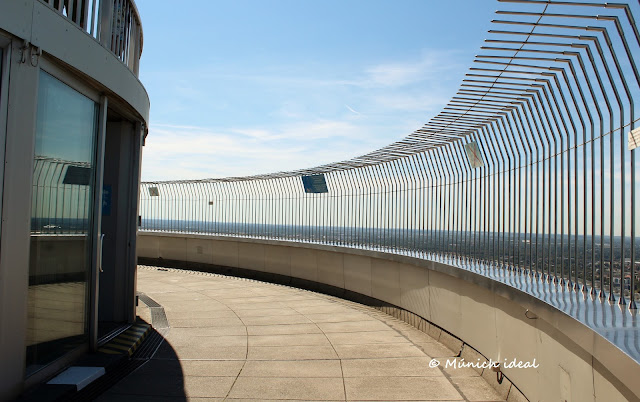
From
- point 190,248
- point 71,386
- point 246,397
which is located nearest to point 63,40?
point 71,386

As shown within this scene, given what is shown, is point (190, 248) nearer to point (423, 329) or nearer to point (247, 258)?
point (247, 258)

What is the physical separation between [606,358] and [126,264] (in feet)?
22.6

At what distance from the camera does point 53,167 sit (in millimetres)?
5465

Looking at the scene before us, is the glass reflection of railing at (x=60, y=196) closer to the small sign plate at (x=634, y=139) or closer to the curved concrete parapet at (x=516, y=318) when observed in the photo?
the curved concrete parapet at (x=516, y=318)

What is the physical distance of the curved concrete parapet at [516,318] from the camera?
11.8 feet

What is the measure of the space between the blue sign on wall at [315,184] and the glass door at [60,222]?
7577mm

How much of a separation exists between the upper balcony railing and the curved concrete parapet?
5246mm

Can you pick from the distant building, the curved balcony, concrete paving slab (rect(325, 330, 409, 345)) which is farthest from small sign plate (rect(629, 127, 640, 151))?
concrete paving slab (rect(325, 330, 409, 345))

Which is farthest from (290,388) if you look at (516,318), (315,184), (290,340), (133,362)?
(315,184)

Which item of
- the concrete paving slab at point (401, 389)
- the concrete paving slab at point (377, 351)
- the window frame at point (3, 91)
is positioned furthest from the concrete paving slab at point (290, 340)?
the window frame at point (3, 91)

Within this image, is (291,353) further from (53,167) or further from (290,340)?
(53,167)

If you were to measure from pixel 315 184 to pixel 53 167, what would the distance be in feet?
28.5

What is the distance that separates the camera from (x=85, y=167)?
629 cm

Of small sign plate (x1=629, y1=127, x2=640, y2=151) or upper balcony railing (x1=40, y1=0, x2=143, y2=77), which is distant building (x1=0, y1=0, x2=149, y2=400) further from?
small sign plate (x1=629, y1=127, x2=640, y2=151)
